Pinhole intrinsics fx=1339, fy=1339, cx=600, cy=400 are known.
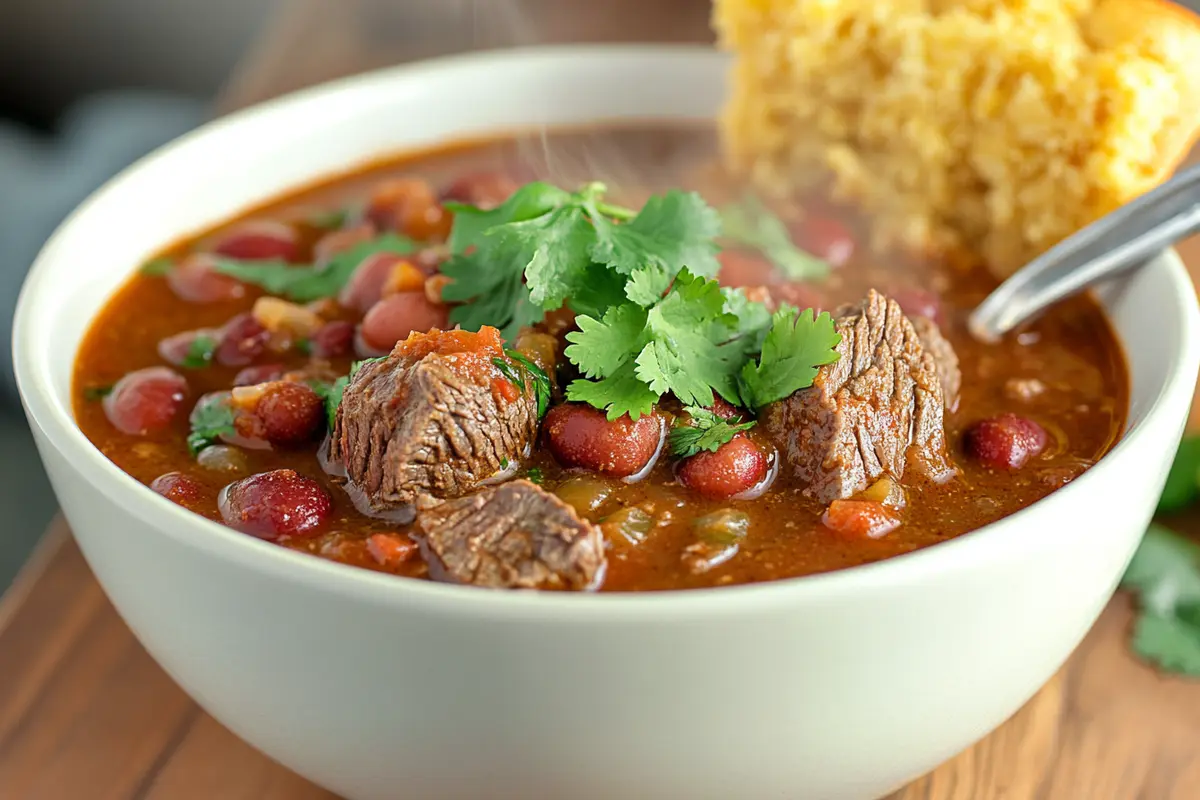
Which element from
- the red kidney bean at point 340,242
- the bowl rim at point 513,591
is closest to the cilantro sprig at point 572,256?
the red kidney bean at point 340,242

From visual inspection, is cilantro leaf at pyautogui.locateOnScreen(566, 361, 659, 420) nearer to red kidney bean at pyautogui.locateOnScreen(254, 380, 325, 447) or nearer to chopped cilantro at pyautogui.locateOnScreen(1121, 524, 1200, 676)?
red kidney bean at pyautogui.locateOnScreen(254, 380, 325, 447)

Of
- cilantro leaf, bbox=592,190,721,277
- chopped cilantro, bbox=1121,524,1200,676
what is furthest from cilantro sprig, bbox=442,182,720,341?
chopped cilantro, bbox=1121,524,1200,676

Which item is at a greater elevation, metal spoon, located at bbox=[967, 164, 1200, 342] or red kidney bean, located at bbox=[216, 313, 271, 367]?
metal spoon, located at bbox=[967, 164, 1200, 342]

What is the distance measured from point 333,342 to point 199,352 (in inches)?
13.0

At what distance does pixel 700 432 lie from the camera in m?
2.57

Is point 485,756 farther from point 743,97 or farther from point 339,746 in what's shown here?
point 743,97

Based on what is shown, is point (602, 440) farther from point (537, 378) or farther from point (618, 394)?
point (537, 378)

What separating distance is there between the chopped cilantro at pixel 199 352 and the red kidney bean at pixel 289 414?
427 mm

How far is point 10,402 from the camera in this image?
607 centimetres

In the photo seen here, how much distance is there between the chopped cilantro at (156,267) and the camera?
3487 mm

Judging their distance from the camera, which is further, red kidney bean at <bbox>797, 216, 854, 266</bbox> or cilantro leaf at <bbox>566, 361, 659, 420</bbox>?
red kidney bean at <bbox>797, 216, 854, 266</bbox>

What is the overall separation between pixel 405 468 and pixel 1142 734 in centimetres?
166

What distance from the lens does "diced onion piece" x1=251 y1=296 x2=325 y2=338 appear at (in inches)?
124

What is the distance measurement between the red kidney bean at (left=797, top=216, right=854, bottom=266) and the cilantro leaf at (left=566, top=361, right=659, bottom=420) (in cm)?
111
